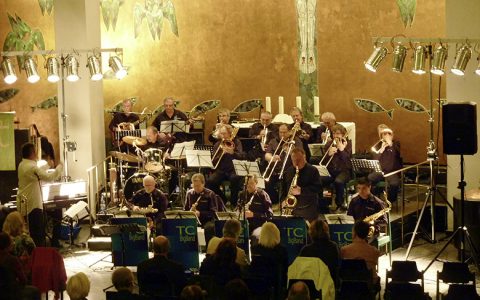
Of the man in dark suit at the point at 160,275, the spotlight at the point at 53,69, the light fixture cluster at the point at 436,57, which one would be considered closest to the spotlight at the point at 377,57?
the light fixture cluster at the point at 436,57

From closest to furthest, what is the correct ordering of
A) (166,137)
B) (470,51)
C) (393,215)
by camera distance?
(470,51) < (393,215) < (166,137)

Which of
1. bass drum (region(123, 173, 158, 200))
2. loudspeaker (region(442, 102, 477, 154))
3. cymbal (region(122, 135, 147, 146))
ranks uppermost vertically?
loudspeaker (region(442, 102, 477, 154))

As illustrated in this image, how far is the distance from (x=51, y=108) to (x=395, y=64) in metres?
8.59

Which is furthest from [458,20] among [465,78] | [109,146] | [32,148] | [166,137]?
[109,146]

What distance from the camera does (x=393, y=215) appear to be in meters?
15.1

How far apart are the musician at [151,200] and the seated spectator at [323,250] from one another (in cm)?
391

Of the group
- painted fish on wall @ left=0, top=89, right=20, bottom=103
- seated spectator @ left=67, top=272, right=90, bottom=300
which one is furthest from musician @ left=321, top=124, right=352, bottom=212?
painted fish on wall @ left=0, top=89, right=20, bottom=103

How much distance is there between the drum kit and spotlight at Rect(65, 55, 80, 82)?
67.2 inches

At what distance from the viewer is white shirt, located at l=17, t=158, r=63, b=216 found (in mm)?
14094

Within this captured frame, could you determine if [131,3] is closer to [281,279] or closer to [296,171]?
[296,171]

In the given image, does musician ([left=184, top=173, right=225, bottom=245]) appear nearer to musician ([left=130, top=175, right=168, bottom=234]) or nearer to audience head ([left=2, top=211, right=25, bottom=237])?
musician ([left=130, top=175, right=168, bottom=234])

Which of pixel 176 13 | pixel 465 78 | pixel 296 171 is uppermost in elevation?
pixel 176 13

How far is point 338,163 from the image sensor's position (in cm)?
1600

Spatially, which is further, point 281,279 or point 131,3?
point 131,3
